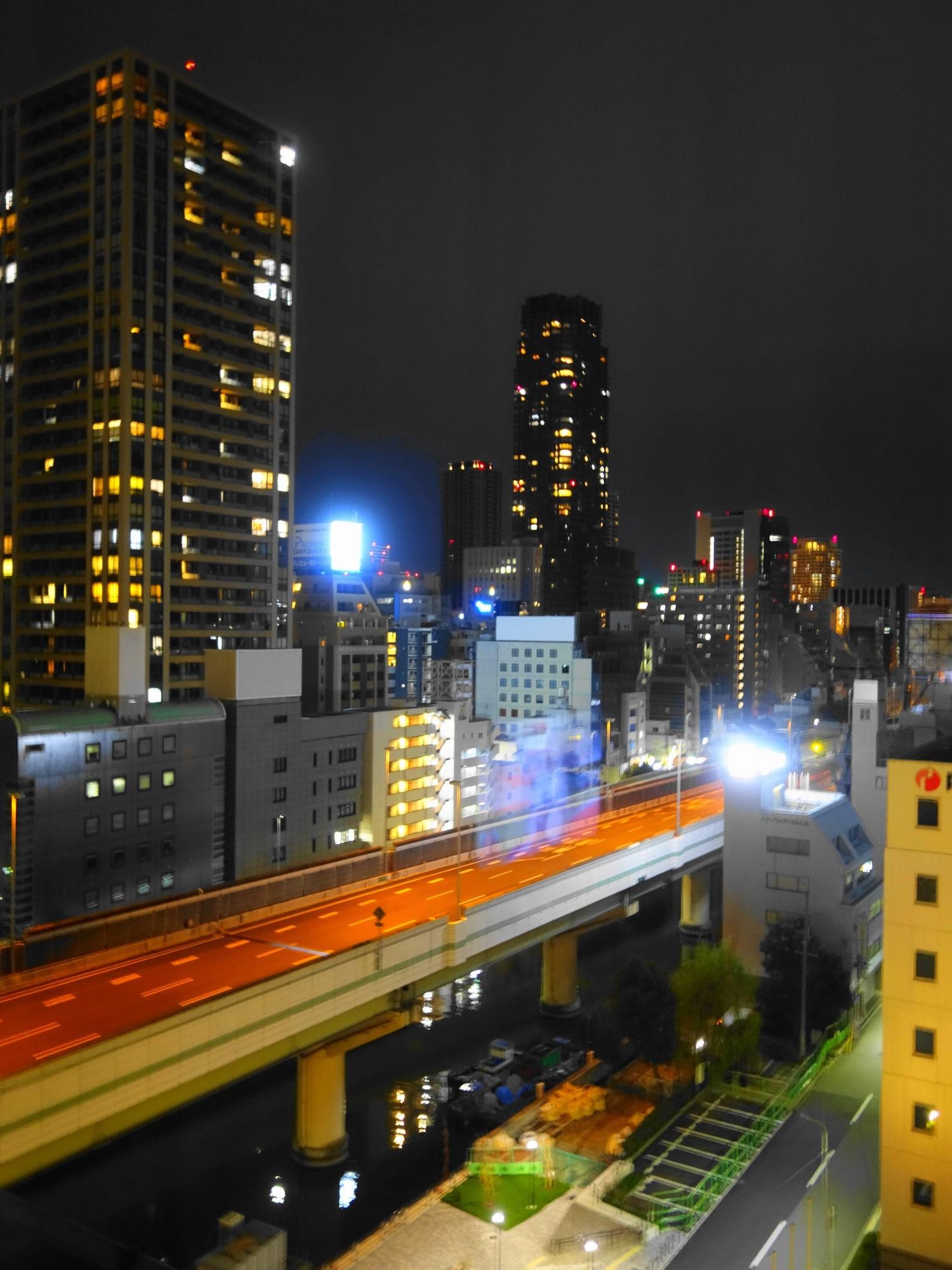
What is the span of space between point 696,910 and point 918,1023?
24.9 m

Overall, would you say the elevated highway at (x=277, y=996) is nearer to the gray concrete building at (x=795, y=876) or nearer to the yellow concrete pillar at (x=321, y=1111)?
the yellow concrete pillar at (x=321, y=1111)

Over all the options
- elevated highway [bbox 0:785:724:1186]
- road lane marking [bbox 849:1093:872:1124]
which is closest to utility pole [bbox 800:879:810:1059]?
road lane marking [bbox 849:1093:872:1124]

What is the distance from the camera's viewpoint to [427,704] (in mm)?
41812

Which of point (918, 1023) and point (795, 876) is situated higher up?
point (918, 1023)

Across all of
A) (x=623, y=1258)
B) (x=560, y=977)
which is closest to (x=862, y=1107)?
(x=623, y=1258)

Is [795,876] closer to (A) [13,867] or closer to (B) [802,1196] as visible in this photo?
(B) [802,1196]

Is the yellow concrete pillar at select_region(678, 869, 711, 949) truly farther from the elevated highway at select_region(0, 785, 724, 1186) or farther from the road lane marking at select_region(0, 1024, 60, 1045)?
the road lane marking at select_region(0, 1024, 60, 1045)

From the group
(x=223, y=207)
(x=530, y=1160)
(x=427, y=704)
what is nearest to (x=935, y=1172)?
(x=530, y=1160)

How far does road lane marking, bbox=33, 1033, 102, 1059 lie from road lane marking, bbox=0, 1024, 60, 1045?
0.63 metres

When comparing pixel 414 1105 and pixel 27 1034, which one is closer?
pixel 27 1034

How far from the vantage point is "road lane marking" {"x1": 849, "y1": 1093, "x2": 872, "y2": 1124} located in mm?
18806

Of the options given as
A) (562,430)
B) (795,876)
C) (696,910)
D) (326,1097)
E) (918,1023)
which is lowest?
(696,910)

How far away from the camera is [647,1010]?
2433 cm

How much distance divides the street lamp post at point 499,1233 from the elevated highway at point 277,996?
13.1ft
